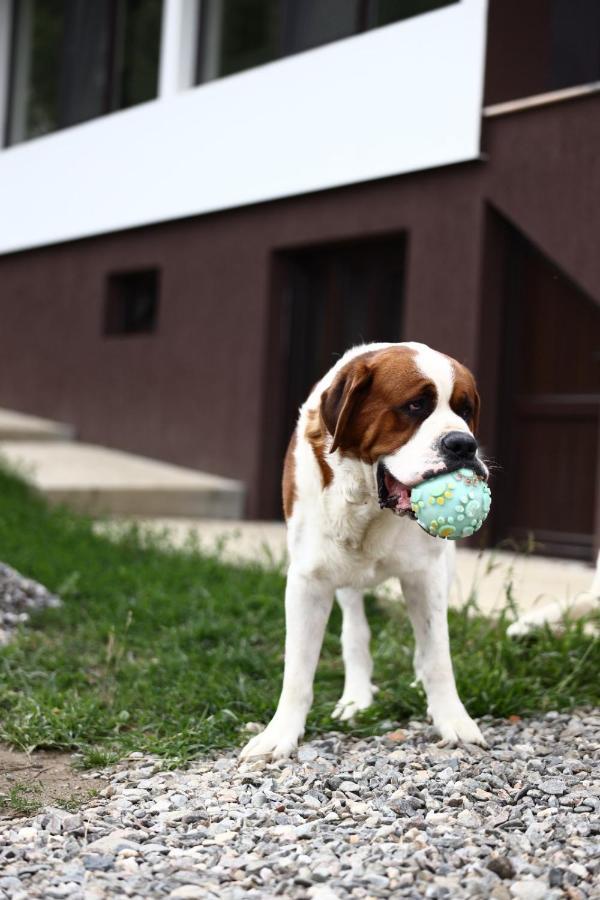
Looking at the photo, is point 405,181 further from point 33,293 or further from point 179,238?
point 33,293

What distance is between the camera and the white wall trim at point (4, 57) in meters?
14.5

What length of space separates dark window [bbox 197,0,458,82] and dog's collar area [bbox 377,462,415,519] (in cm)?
668

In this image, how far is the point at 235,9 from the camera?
1152 centimetres

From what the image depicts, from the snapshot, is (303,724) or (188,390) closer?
(303,724)

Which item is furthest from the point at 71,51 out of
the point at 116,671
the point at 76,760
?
the point at 76,760

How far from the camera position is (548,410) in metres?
8.54

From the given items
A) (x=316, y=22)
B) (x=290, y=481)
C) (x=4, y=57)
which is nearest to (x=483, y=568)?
(x=290, y=481)

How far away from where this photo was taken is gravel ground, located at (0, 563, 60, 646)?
554 cm

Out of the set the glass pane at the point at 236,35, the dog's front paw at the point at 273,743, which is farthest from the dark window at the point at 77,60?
the dog's front paw at the point at 273,743

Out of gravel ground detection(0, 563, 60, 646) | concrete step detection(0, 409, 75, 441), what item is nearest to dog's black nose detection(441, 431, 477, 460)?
gravel ground detection(0, 563, 60, 646)

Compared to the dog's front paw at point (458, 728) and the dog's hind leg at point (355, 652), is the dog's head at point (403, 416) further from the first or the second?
the dog's hind leg at point (355, 652)

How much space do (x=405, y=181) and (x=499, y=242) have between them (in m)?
1.02

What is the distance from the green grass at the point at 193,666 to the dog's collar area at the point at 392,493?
92 cm

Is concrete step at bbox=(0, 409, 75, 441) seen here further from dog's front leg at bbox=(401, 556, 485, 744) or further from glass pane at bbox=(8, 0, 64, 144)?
dog's front leg at bbox=(401, 556, 485, 744)
